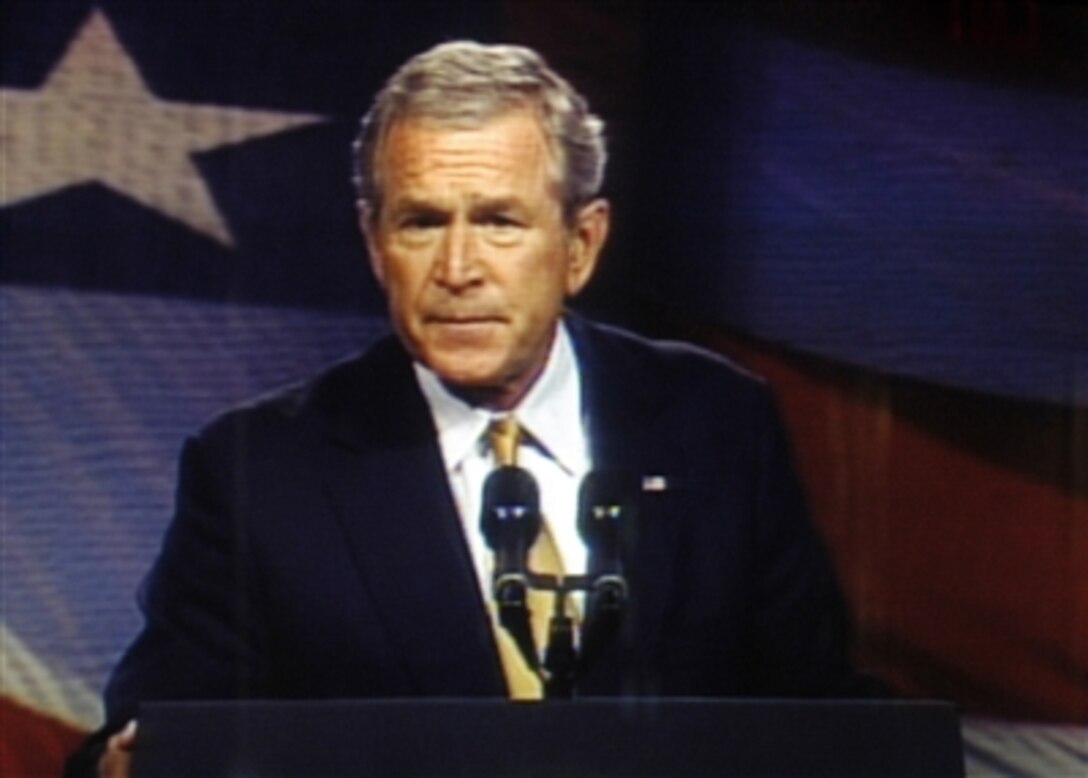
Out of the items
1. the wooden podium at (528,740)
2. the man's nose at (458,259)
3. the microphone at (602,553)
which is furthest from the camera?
the man's nose at (458,259)

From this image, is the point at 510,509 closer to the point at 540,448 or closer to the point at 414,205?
the point at 540,448

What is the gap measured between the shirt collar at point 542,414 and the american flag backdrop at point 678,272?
0.12 m

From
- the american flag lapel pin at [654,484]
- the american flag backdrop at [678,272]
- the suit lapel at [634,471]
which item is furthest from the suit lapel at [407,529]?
the american flag lapel pin at [654,484]

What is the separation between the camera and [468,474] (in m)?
4.59

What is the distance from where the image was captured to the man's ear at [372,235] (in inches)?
182

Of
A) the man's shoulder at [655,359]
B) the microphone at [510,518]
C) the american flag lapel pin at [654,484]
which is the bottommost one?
the microphone at [510,518]

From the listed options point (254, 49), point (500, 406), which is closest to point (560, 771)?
point (500, 406)

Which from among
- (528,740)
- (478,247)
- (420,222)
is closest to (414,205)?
(420,222)

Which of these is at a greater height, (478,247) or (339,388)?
(478,247)

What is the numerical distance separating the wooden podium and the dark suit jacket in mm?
78

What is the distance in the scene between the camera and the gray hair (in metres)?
4.60

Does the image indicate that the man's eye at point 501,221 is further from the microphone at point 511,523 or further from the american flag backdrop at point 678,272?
the microphone at point 511,523

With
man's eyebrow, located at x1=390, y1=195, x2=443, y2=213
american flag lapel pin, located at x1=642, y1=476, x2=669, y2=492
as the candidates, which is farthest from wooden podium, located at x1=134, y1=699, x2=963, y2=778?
man's eyebrow, located at x1=390, y1=195, x2=443, y2=213

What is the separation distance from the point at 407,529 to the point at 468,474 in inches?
5.6
